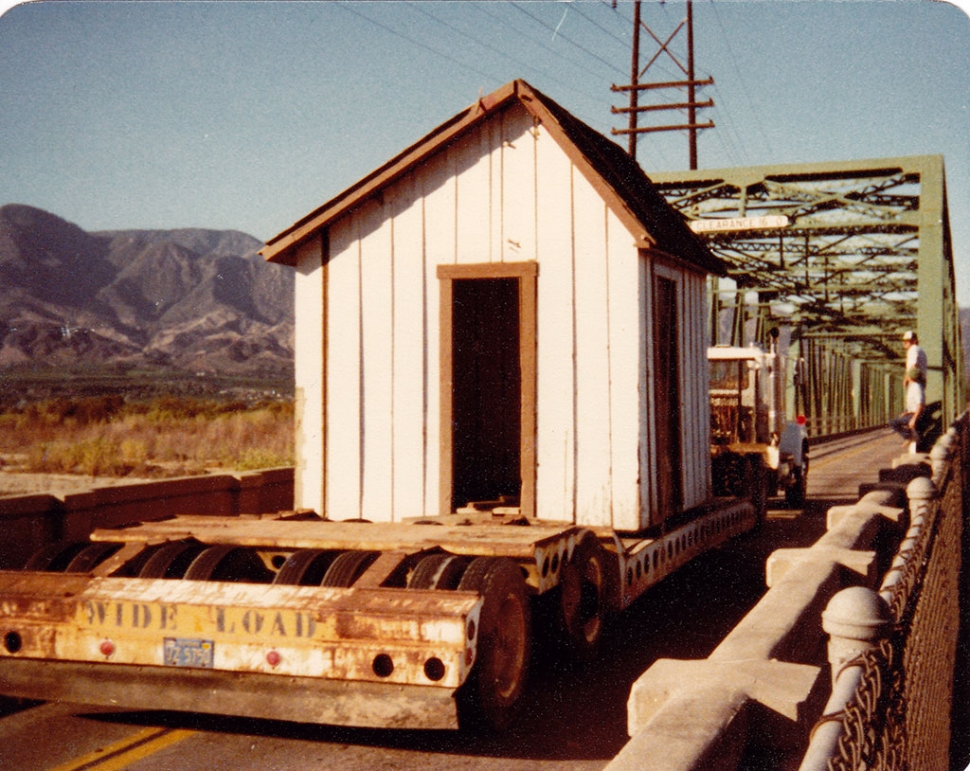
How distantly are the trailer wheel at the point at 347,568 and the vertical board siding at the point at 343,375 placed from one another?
3.43 meters

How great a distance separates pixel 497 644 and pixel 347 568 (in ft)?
3.15

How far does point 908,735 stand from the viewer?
4.23m

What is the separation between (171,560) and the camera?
598 cm

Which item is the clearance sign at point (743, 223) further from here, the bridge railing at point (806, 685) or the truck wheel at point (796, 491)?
the bridge railing at point (806, 685)

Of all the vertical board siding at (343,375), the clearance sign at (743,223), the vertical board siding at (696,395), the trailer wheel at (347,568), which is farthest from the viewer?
the clearance sign at (743,223)

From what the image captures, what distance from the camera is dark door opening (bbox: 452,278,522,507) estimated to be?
36.3ft

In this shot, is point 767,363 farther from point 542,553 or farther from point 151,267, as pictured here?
point 151,267

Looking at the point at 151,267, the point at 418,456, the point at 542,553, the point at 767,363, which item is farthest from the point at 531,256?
the point at 151,267

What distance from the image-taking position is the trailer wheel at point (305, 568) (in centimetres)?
572

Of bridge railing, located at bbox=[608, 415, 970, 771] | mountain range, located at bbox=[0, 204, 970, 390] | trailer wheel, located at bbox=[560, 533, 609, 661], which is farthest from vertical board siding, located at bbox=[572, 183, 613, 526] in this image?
mountain range, located at bbox=[0, 204, 970, 390]

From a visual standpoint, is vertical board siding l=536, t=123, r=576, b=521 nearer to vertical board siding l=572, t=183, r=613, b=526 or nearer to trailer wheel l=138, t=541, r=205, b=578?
vertical board siding l=572, t=183, r=613, b=526

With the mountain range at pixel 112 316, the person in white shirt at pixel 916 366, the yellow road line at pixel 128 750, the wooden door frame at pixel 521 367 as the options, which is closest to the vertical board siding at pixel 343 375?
the wooden door frame at pixel 521 367

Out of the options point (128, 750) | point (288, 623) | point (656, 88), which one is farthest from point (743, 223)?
point (128, 750)

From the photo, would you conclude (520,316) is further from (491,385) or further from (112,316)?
(112,316)
